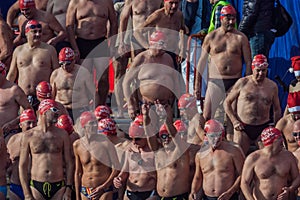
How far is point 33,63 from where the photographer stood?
74.6 ft

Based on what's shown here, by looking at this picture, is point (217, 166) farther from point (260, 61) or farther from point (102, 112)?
point (102, 112)

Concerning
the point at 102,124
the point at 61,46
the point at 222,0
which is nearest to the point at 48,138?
the point at 102,124

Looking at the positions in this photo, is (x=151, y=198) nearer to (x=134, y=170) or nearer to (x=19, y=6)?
(x=134, y=170)

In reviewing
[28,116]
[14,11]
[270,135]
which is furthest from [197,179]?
[14,11]

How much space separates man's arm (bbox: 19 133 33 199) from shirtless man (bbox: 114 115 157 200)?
154cm

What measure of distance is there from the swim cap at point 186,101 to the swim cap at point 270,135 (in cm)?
216

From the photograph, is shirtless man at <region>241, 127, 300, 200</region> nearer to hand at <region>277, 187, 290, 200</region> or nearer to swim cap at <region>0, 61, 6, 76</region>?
hand at <region>277, 187, 290, 200</region>

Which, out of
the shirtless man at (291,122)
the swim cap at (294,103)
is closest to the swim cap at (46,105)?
the shirtless man at (291,122)

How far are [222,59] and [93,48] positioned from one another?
2729mm

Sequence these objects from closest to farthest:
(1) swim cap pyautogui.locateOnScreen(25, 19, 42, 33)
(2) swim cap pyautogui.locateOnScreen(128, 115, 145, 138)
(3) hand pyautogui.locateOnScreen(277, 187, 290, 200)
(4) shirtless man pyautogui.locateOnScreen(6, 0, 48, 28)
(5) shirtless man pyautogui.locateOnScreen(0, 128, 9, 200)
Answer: (3) hand pyautogui.locateOnScreen(277, 187, 290, 200)
(5) shirtless man pyautogui.locateOnScreen(0, 128, 9, 200)
(2) swim cap pyautogui.locateOnScreen(128, 115, 145, 138)
(1) swim cap pyautogui.locateOnScreen(25, 19, 42, 33)
(4) shirtless man pyautogui.locateOnScreen(6, 0, 48, 28)

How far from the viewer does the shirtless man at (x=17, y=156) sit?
21.0 metres

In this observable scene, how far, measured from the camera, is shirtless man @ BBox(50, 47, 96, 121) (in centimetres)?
2239

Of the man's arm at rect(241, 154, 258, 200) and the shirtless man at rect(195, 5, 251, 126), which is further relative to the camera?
the shirtless man at rect(195, 5, 251, 126)

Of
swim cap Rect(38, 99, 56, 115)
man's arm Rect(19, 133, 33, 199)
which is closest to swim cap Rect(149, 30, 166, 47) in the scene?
swim cap Rect(38, 99, 56, 115)
